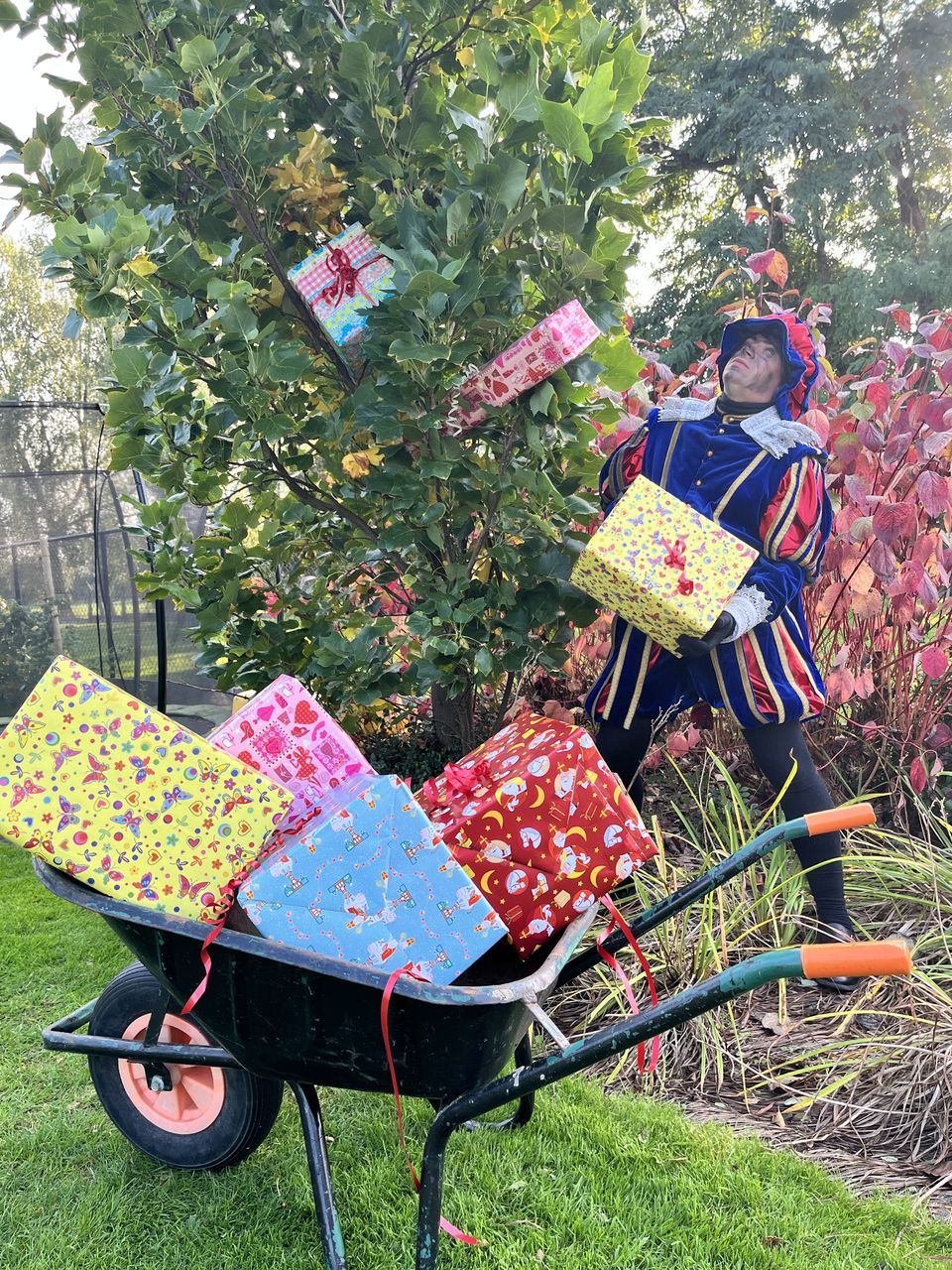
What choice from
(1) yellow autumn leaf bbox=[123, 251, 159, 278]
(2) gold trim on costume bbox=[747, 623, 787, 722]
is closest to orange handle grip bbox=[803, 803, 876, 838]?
(2) gold trim on costume bbox=[747, 623, 787, 722]

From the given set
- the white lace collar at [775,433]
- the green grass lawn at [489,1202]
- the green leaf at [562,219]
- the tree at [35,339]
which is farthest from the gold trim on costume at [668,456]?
the tree at [35,339]

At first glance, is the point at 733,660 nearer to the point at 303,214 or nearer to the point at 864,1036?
the point at 864,1036

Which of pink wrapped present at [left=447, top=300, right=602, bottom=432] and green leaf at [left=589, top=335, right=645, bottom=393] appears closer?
pink wrapped present at [left=447, top=300, right=602, bottom=432]

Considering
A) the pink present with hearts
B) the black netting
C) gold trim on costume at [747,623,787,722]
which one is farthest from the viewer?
the black netting

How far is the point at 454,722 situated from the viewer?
2.93m

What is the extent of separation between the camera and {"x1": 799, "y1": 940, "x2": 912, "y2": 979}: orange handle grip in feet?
3.19

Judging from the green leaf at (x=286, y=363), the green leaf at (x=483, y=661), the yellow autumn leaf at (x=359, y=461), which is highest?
the green leaf at (x=286, y=363)

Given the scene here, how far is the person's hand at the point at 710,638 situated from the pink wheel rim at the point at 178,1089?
136cm

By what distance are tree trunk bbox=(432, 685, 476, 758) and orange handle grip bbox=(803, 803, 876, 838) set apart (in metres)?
1.38

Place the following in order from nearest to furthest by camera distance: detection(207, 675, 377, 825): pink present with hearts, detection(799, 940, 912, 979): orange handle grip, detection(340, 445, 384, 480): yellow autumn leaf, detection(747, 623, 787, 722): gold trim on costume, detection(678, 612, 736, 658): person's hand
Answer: detection(799, 940, 912, 979): orange handle grip → detection(207, 675, 377, 825): pink present with hearts → detection(678, 612, 736, 658): person's hand → detection(747, 623, 787, 722): gold trim on costume → detection(340, 445, 384, 480): yellow autumn leaf

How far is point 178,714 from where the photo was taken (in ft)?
17.9

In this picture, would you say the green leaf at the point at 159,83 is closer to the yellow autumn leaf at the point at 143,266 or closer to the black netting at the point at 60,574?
the yellow autumn leaf at the point at 143,266

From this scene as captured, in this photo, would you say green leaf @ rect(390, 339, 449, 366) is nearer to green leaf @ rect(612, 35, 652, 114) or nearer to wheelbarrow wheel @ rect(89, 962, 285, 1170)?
green leaf @ rect(612, 35, 652, 114)

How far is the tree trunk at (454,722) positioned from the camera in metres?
2.80
